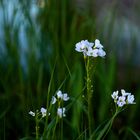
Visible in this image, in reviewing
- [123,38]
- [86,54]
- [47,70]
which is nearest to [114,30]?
[123,38]

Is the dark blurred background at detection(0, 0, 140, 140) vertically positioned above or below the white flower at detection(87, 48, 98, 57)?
above

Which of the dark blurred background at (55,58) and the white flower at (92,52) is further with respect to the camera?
the dark blurred background at (55,58)

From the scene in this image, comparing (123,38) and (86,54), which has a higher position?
(123,38)

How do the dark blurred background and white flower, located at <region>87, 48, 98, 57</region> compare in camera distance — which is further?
the dark blurred background

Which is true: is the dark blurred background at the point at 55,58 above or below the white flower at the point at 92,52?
above

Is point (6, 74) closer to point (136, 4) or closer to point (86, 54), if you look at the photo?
point (136, 4)

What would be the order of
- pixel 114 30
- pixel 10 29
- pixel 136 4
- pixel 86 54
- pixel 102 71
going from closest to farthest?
pixel 86 54, pixel 102 71, pixel 10 29, pixel 136 4, pixel 114 30

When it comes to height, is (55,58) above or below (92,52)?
above

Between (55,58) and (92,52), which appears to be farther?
(55,58)
